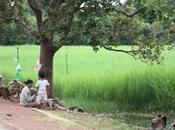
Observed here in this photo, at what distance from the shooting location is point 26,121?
35.7ft

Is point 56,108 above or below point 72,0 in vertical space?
below

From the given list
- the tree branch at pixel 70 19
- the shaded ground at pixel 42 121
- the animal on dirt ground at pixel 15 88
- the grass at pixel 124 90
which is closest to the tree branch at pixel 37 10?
the tree branch at pixel 70 19

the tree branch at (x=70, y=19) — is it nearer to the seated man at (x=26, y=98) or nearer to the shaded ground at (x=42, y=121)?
the seated man at (x=26, y=98)

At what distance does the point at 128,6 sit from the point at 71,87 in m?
6.19

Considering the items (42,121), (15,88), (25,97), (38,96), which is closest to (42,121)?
(42,121)

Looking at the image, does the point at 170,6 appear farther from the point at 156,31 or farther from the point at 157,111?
the point at 157,111

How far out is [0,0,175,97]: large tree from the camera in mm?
15078

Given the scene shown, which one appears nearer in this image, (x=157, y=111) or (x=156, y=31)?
(x=156, y=31)

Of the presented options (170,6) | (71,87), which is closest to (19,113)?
(170,6)

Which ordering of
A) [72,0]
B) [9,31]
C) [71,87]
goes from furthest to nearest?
[71,87] < [9,31] < [72,0]

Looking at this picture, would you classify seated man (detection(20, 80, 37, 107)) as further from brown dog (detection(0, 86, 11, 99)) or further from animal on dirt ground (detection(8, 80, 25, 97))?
animal on dirt ground (detection(8, 80, 25, 97))

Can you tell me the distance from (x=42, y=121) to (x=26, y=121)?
0.44m

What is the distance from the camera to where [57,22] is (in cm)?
1536

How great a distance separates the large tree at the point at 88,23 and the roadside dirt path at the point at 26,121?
3.38m
